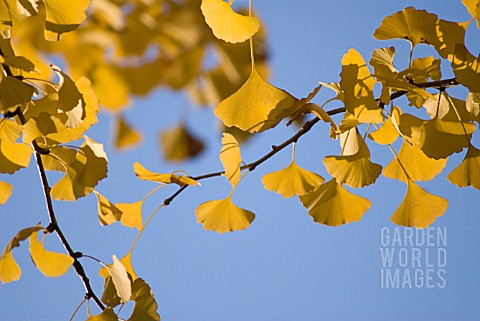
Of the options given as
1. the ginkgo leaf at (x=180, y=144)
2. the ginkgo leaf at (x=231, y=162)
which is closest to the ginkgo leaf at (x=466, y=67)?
the ginkgo leaf at (x=231, y=162)

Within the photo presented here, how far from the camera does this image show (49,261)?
0.29 m

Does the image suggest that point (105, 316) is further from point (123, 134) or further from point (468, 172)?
point (123, 134)

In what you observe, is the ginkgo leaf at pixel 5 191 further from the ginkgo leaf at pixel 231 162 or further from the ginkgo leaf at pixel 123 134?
the ginkgo leaf at pixel 123 134

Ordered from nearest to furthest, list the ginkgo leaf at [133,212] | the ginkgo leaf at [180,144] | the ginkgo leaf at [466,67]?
the ginkgo leaf at [466,67] < the ginkgo leaf at [133,212] < the ginkgo leaf at [180,144]

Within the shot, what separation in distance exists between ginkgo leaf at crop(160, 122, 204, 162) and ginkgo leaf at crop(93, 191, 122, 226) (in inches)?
19.0

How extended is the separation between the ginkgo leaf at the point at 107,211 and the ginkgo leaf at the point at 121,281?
0.08ft

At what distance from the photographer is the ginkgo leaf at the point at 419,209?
30 centimetres

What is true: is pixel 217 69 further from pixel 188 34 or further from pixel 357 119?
pixel 357 119

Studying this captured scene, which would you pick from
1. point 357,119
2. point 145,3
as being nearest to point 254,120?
point 357,119

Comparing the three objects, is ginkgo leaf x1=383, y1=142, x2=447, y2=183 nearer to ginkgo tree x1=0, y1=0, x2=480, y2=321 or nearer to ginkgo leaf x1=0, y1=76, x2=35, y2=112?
ginkgo tree x1=0, y1=0, x2=480, y2=321

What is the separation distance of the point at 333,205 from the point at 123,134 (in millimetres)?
539

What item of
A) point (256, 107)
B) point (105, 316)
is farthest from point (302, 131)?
→ point (105, 316)

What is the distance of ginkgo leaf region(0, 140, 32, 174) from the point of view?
0.91 feet

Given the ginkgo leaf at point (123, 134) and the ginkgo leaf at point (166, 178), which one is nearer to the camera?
the ginkgo leaf at point (166, 178)
